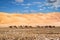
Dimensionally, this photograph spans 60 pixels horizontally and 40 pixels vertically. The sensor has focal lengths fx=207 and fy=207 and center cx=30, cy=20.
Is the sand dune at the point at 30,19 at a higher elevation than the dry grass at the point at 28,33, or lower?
higher

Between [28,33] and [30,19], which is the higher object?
[30,19]

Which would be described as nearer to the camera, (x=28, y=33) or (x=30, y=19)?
(x=28, y=33)

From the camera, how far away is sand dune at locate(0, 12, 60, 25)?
5.46m

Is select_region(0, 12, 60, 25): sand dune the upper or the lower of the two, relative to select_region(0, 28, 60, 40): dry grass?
upper

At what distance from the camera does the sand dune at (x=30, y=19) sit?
546 centimetres

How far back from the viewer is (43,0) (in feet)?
18.1

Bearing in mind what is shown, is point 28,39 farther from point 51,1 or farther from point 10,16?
point 51,1

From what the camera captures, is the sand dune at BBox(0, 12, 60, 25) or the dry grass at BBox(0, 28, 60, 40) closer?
the dry grass at BBox(0, 28, 60, 40)

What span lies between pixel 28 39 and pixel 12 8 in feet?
3.11

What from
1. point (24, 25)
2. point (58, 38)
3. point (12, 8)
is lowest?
point (58, 38)

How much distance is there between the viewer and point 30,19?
18.0 ft

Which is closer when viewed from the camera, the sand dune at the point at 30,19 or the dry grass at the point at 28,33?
the dry grass at the point at 28,33

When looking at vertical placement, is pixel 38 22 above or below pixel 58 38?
above

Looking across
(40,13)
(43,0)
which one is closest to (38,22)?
(40,13)
